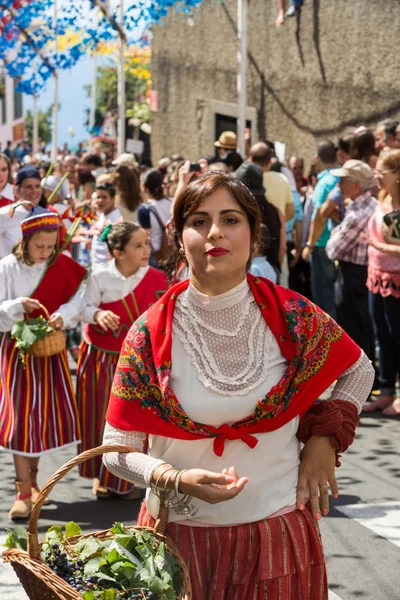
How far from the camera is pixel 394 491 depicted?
668 cm

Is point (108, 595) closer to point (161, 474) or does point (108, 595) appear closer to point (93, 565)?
point (93, 565)

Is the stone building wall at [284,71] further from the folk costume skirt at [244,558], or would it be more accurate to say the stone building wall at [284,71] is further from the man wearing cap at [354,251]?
the folk costume skirt at [244,558]

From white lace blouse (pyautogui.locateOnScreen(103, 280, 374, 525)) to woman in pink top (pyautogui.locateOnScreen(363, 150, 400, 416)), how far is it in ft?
17.6

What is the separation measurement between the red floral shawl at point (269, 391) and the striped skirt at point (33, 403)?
136 inches

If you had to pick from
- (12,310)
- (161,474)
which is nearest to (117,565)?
(161,474)

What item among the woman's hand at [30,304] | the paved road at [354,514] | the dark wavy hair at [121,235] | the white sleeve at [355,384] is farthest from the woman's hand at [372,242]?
the white sleeve at [355,384]

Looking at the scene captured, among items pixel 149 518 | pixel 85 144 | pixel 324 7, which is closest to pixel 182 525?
pixel 149 518

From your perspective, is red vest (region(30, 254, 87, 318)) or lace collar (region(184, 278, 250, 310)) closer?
lace collar (region(184, 278, 250, 310))

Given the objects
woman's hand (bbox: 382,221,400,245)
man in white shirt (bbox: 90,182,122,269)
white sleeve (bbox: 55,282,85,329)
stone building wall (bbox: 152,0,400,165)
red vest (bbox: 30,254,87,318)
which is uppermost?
stone building wall (bbox: 152,0,400,165)

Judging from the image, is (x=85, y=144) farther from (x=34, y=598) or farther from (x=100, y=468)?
(x=34, y=598)

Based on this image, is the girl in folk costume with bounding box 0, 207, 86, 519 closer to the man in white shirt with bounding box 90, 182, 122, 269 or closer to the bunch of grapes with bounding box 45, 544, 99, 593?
the bunch of grapes with bounding box 45, 544, 99, 593

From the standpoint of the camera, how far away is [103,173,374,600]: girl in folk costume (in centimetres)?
290

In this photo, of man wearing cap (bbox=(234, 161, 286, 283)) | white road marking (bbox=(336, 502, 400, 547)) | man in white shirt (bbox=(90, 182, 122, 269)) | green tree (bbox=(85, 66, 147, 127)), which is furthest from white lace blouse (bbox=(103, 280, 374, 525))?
green tree (bbox=(85, 66, 147, 127))

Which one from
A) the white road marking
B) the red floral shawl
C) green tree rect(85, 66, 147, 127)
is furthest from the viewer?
green tree rect(85, 66, 147, 127)
